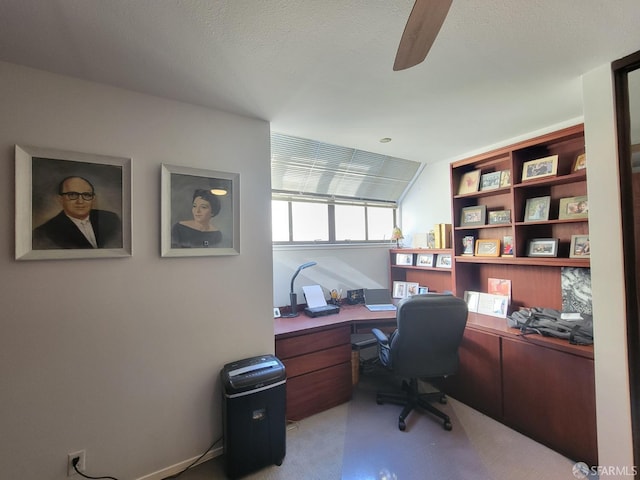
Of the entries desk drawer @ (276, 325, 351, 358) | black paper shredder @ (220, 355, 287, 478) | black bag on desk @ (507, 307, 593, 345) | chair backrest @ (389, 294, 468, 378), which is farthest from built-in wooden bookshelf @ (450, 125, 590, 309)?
black paper shredder @ (220, 355, 287, 478)

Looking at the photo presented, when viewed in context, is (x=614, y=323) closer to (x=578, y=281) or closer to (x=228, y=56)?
(x=578, y=281)

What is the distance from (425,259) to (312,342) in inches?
66.4

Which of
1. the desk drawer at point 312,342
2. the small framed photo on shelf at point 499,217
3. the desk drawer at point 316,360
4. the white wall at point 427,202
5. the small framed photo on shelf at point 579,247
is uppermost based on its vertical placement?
the white wall at point 427,202

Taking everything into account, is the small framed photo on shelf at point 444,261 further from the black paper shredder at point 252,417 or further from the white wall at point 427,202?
the black paper shredder at point 252,417

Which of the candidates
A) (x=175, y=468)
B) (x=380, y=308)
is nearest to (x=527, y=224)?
(x=380, y=308)

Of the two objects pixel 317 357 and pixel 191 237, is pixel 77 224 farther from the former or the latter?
pixel 317 357

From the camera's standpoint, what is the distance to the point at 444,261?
287 centimetres

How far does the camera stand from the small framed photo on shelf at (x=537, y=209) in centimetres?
212

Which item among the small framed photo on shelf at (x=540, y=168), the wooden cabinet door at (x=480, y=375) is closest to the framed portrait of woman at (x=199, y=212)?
the wooden cabinet door at (x=480, y=375)

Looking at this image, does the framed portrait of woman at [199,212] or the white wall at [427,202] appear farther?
the white wall at [427,202]

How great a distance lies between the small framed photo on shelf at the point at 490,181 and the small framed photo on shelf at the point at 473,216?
19cm

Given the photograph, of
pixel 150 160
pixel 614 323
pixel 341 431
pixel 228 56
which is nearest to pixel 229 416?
pixel 341 431

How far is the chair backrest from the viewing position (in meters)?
1.85

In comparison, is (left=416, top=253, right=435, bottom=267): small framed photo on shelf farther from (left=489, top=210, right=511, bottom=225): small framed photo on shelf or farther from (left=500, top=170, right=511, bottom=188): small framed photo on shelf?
(left=500, top=170, right=511, bottom=188): small framed photo on shelf
